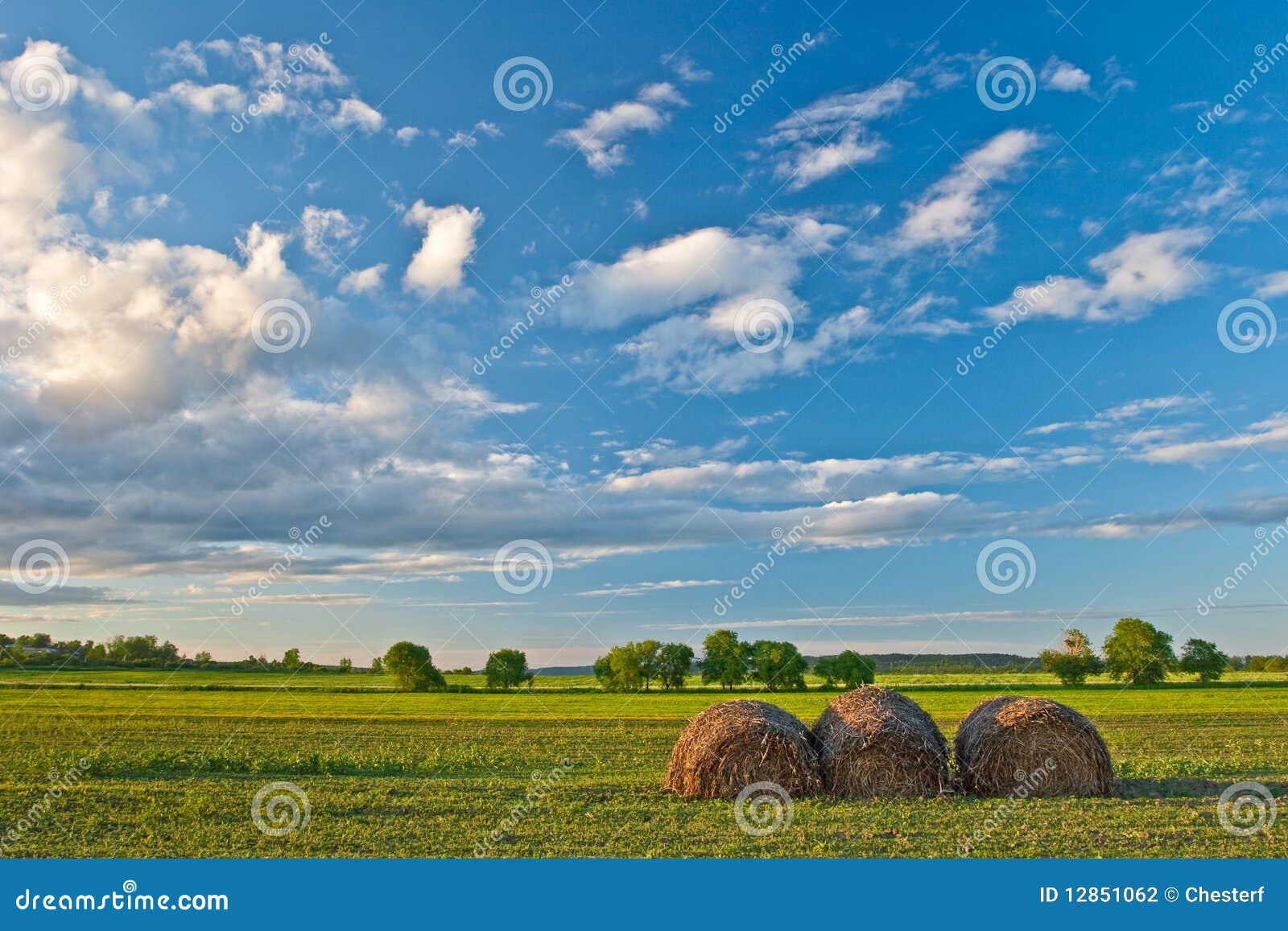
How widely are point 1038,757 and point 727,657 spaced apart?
204 ft

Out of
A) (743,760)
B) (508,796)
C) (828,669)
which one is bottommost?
(508,796)

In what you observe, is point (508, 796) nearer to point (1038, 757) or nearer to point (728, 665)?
point (1038, 757)

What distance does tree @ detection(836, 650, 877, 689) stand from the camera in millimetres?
74188

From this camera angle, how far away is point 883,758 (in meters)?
15.2

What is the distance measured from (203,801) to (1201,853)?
1478cm

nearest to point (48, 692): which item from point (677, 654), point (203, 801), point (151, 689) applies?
point (151, 689)

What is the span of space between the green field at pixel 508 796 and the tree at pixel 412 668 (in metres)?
35.3

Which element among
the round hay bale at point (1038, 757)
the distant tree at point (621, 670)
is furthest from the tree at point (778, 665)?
the round hay bale at point (1038, 757)

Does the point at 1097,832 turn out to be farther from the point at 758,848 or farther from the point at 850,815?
the point at 758,848

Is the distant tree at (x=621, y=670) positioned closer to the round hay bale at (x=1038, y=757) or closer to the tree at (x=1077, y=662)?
the tree at (x=1077, y=662)

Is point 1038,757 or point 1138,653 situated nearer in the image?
point 1038,757

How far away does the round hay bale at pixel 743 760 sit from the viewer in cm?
1515

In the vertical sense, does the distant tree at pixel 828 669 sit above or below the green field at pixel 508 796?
above

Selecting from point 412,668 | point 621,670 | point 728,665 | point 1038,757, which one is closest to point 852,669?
point 728,665
